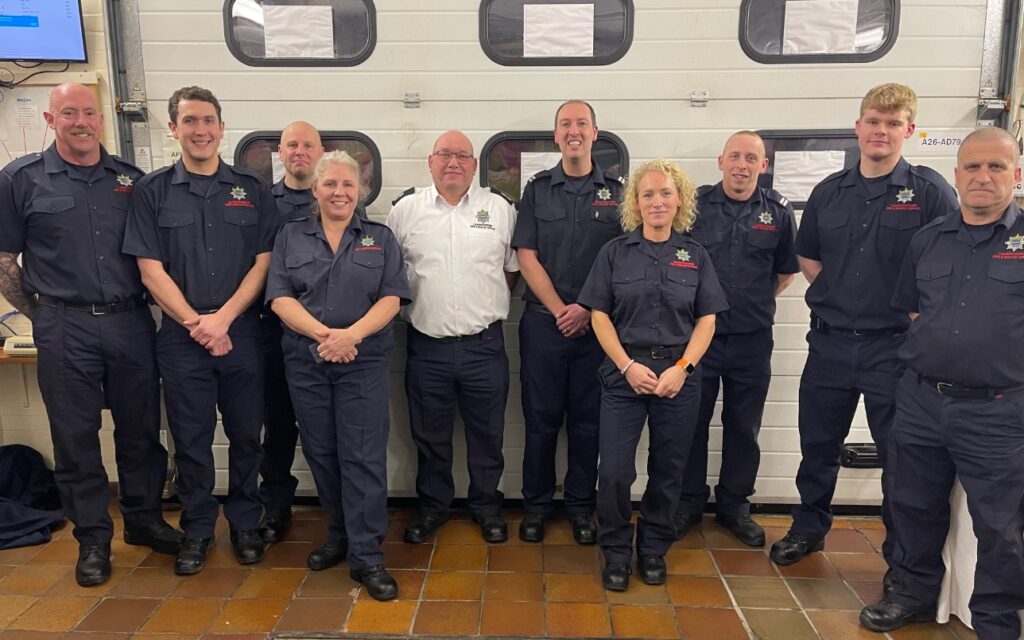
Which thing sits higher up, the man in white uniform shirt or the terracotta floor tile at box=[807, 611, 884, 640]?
the man in white uniform shirt

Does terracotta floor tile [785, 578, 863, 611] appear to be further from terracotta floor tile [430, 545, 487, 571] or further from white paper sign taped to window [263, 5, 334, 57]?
white paper sign taped to window [263, 5, 334, 57]

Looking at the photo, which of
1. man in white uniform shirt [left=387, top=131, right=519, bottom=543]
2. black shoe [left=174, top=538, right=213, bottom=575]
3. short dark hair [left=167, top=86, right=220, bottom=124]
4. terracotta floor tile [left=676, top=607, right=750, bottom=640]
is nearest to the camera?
terracotta floor tile [left=676, top=607, right=750, bottom=640]

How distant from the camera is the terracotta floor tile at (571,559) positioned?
3.23 m

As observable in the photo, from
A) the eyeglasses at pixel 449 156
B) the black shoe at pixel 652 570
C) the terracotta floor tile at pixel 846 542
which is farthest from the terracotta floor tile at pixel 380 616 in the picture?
the terracotta floor tile at pixel 846 542

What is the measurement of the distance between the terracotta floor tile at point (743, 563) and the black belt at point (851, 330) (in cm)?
119

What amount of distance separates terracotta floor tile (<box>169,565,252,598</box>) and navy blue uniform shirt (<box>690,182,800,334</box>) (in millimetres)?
2618

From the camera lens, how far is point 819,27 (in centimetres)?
349

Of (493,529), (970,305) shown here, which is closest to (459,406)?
(493,529)

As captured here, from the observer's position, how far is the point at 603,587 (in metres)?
3.06

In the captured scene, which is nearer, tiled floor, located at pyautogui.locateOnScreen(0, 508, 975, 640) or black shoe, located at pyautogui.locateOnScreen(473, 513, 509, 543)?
tiled floor, located at pyautogui.locateOnScreen(0, 508, 975, 640)

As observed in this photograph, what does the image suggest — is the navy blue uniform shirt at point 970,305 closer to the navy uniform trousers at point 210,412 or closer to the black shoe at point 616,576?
the black shoe at point 616,576

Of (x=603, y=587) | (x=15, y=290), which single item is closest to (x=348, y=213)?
(x=15, y=290)

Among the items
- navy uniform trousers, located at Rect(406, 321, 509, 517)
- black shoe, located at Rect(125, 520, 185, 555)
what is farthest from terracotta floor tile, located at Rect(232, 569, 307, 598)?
navy uniform trousers, located at Rect(406, 321, 509, 517)

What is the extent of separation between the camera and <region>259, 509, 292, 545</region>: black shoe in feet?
11.4
